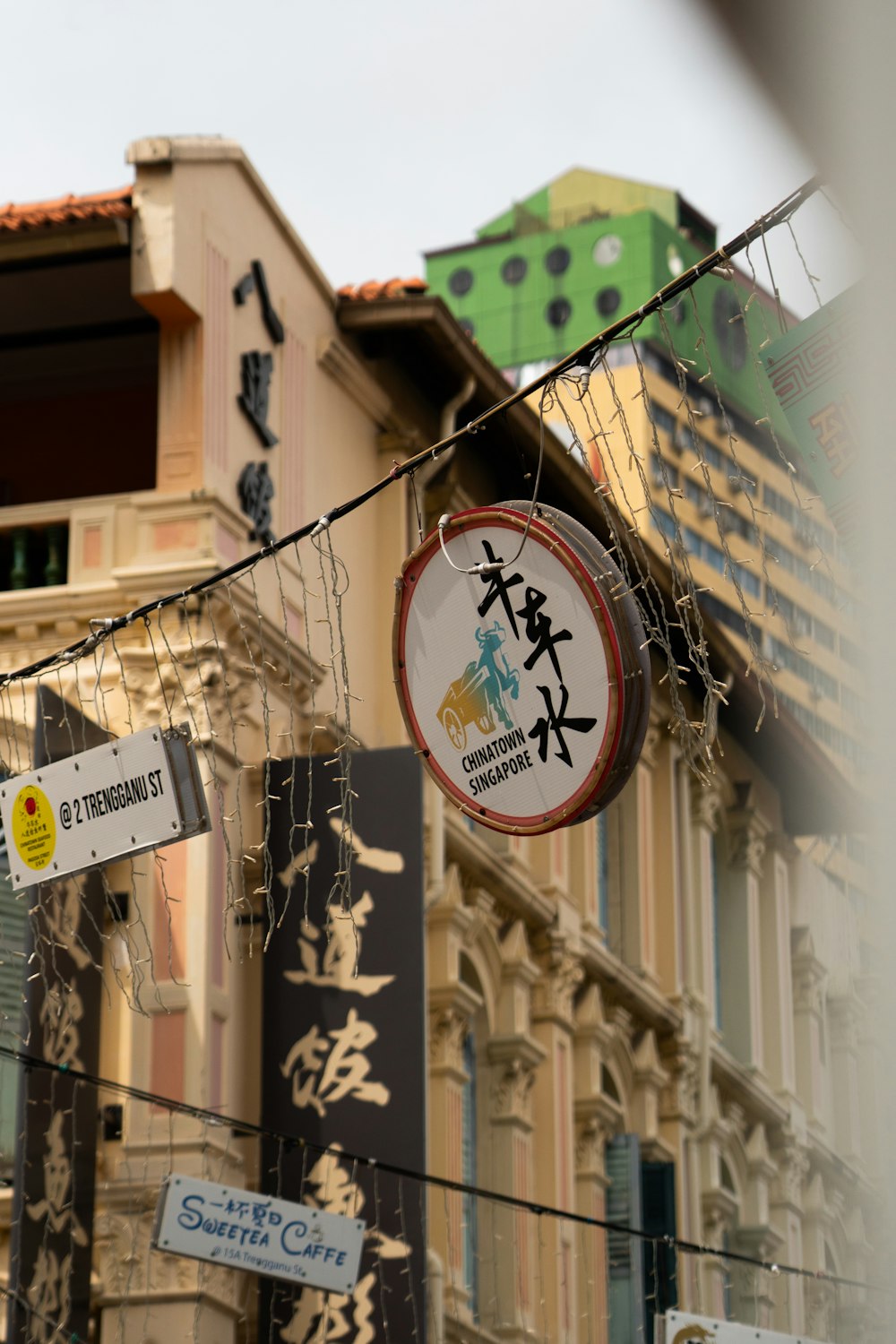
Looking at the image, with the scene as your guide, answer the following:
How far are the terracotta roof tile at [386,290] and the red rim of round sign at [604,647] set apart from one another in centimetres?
923

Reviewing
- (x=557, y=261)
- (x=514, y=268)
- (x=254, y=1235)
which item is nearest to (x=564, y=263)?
(x=557, y=261)

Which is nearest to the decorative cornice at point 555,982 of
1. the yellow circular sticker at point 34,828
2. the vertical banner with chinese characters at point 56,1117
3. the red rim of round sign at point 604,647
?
the vertical banner with chinese characters at point 56,1117

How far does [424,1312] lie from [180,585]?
430cm

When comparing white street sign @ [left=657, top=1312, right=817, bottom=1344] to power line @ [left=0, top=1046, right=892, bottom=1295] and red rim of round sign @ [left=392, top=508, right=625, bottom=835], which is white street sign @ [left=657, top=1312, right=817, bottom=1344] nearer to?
power line @ [left=0, top=1046, right=892, bottom=1295]

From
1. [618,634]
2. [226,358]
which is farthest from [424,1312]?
[618,634]

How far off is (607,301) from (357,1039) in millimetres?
52555

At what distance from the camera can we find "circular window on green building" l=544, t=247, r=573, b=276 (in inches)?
2539

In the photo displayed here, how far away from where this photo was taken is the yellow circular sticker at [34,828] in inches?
314

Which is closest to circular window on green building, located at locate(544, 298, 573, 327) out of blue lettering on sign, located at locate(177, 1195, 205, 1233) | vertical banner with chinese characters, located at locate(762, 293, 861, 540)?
blue lettering on sign, located at locate(177, 1195, 205, 1233)

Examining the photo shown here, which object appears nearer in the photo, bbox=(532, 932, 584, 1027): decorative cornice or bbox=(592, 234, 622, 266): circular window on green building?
bbox=(532, 932, 584, 1027): decorative cornice

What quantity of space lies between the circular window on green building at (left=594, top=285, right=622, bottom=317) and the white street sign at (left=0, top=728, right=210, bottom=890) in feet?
184

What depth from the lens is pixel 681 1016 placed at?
2116 centimetres

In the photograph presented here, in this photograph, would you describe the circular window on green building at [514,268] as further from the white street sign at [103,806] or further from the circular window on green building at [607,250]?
the white street sign at [103,806]

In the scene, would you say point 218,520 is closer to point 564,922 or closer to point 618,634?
point 564,922
